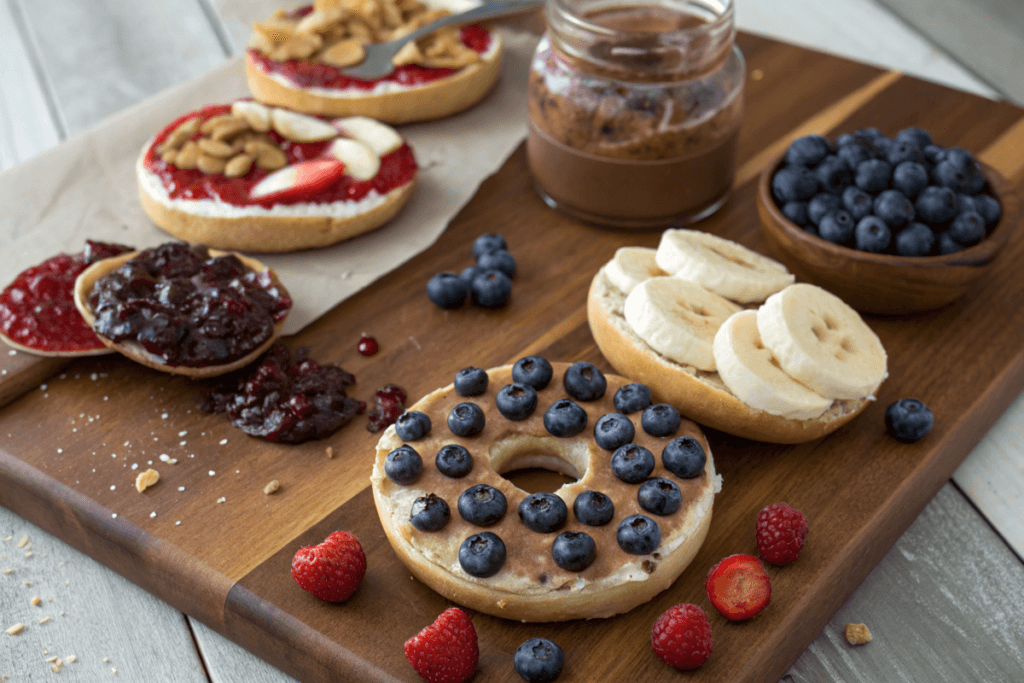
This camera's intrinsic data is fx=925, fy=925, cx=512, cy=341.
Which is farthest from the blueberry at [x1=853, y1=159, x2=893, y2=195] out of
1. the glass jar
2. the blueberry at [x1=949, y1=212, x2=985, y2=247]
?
the glass jar

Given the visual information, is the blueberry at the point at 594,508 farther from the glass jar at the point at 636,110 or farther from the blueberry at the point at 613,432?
the glass jar at the point at 636,110

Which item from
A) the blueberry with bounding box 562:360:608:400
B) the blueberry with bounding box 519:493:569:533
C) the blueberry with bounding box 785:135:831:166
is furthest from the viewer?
the blueberry with bounding box 785:135:831:166

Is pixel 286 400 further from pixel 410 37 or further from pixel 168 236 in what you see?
pixel 410 37

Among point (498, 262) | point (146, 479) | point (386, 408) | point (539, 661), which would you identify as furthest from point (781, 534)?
point (146, 479)

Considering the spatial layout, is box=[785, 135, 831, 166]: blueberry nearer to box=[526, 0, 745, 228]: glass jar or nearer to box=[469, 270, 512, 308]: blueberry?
box=[526, 0, 745, 228]: glass jar

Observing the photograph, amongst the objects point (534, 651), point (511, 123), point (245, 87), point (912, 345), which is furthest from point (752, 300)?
point (245, 87)

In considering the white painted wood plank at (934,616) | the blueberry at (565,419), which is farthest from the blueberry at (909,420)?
the blueberry at (565,419)
